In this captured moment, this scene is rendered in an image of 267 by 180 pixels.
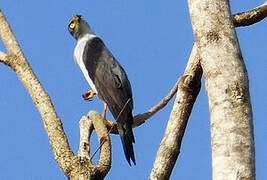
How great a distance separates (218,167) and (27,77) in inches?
80.2

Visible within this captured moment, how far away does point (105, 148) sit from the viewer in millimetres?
3861

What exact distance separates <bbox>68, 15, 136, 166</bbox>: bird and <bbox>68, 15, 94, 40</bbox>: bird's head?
0.91 feet

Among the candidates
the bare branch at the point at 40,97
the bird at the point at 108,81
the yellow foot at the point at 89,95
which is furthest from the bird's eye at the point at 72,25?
the bare branch at the point at 40,97

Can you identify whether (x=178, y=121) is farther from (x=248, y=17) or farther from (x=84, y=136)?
(x=84, y=136)

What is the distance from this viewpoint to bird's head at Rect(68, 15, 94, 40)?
8.21 meters

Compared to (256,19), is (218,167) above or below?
below

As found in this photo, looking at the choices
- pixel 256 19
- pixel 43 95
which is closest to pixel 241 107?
pixel 256 19

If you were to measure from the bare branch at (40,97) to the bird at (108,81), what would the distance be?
178cm

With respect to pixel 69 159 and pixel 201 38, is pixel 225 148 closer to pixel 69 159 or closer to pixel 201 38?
pixel 201 38

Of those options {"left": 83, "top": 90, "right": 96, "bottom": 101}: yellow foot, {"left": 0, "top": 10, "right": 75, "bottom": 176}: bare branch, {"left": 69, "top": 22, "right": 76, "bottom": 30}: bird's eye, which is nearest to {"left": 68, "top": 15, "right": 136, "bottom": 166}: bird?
{"left": 83, "top": 90, "right": 96, "bottom": 101}: yellow foot

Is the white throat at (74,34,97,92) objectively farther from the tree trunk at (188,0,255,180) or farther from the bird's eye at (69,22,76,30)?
the tree trunk at (188,0,255,180)

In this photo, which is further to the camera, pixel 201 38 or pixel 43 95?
pixel 43 95

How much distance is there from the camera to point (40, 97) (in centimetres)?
396

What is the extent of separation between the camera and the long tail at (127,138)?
5850 millimetres
